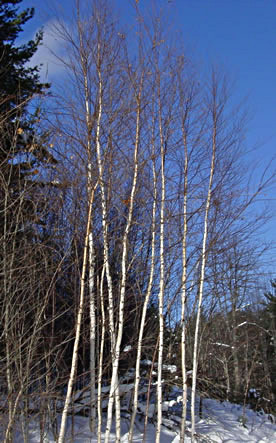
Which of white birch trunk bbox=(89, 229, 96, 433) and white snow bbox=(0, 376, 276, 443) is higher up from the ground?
white birch trunk bbox=(89, 229, 96, 433)

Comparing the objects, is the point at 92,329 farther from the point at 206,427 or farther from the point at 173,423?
the point at 206,427

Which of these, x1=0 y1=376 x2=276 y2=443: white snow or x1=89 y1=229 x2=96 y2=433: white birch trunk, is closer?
x1=89 y1=229 x2=96 y2=433: white birch trunk

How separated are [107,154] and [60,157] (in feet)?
1.82

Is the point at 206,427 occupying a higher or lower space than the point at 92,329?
lower

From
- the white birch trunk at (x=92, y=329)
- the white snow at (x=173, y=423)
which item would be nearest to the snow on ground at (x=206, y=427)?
the white snow at (x=173, y=423)

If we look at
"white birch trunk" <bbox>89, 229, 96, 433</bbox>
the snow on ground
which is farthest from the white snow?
"white birch trunk" <bbox>89, 229, 96, 433</bbox>

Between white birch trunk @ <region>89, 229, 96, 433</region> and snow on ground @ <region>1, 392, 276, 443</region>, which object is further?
snow on ground @ <region>1, 392, 276, 443</region>

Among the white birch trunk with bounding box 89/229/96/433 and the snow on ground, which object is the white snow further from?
the white birch trunk with bounding box 89/229/96/433

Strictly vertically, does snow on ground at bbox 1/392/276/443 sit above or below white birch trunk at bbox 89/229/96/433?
below

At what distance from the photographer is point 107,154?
215 inches

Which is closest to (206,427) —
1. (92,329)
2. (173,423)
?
(173,423)

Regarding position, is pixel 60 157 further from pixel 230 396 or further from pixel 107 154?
pixel 230 396

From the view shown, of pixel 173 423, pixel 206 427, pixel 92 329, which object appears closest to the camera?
pixel 92 329

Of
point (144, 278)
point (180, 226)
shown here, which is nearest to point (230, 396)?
point (144, 278)
